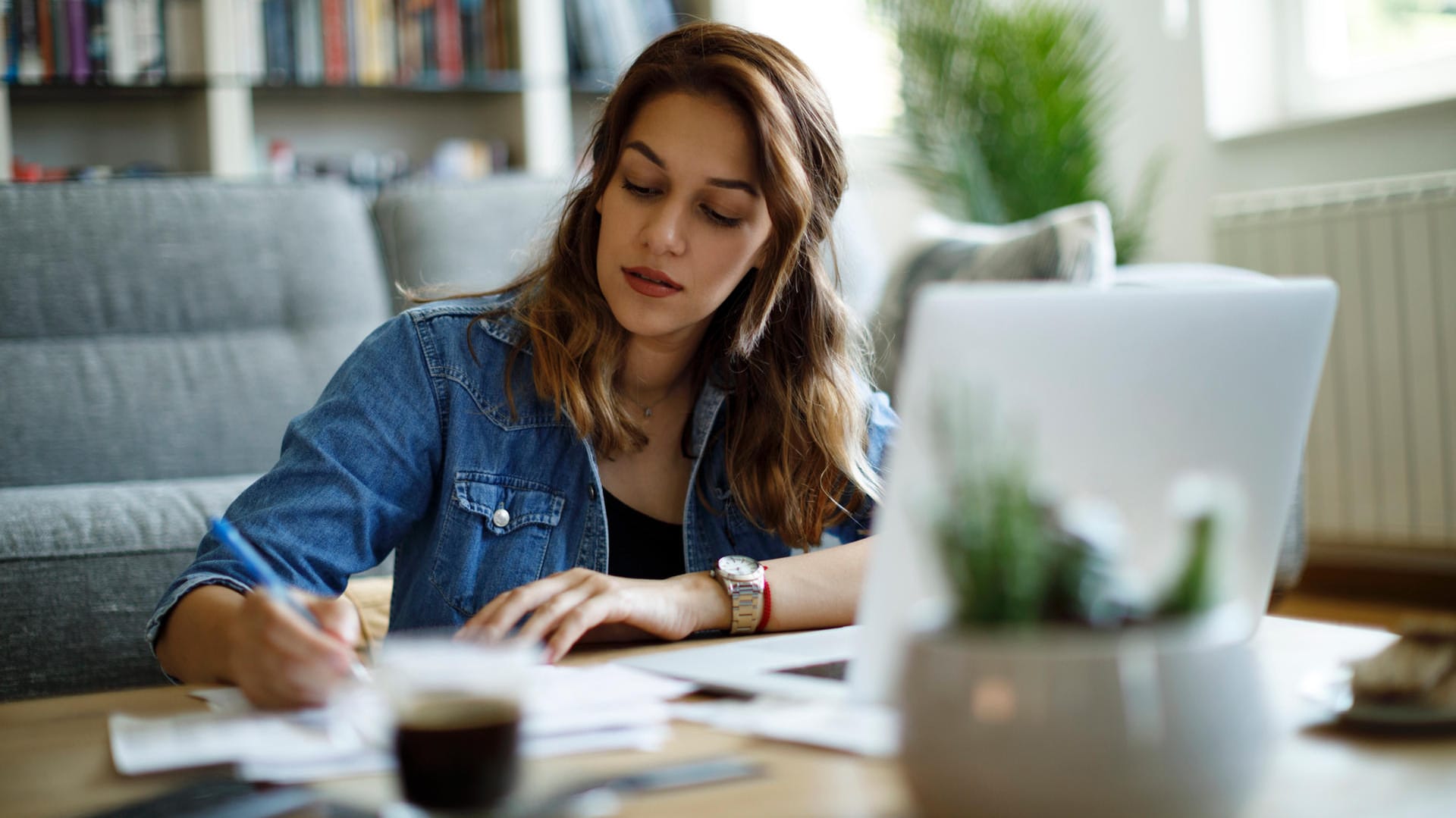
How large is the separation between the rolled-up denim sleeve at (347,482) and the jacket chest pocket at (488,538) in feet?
0.14

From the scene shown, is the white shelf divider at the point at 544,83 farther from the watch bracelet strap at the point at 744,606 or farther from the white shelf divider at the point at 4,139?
the watch bracelet strap at the point at 744,606

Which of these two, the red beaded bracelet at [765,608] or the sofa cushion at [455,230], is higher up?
the sofa cushion at [455,230]

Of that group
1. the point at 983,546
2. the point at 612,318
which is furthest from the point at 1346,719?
the point at 612,318

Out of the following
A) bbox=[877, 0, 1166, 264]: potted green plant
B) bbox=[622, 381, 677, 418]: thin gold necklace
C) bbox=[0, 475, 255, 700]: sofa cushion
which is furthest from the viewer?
bbox=[877, 0, 1166, 264]: potted green plant

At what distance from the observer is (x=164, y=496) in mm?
1688

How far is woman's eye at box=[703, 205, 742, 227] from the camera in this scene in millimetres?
1301

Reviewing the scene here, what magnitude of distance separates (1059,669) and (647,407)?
0.99 meters

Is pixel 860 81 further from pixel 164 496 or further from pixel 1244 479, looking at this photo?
pixel 1244 479

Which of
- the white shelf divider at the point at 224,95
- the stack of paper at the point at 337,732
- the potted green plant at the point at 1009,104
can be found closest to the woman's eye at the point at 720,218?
the stack of paper at the point at 337,732

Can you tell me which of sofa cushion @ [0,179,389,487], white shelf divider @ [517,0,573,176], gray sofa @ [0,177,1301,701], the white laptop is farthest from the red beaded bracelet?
white shelf divider @ [517,0,573,176]

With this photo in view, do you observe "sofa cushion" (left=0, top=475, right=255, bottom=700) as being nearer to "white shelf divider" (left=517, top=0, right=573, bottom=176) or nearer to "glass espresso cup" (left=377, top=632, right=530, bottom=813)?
"glass espresso cup" (left=377, top=632, right=530, bottom=813)

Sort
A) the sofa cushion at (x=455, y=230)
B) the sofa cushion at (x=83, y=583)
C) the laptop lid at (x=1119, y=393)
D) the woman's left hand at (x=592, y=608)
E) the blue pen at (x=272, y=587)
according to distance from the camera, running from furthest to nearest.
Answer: the sofa cushion at (x=455, y=230) → the sofa cushion at (x=83, y=583) → the woman's left hand at (x=592, y=608) → the blue pen at (x=272, y=587) → the laptop lid at (x=1119, y=393)

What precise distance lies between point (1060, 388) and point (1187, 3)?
10.6 ft

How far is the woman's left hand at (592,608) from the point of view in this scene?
0.85m
